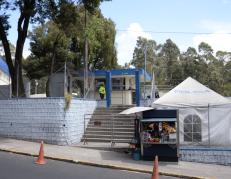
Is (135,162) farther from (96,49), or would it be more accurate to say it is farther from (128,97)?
(96,49)

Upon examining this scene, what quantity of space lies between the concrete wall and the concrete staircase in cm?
62

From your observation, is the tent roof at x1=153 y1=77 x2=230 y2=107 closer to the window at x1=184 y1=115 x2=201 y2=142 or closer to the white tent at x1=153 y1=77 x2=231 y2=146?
the white tent at x1=153 y1=77 x2=231 y2=146

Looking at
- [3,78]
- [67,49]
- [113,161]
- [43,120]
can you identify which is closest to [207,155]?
[113,161]

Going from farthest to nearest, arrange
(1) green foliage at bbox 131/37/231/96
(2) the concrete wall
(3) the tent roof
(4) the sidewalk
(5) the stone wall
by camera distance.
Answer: (1) green foliage at bbox 131/37/231/96 < (2) the concrete wall < (3) the tent roof < (5) the stone wall < (4) the sidewalk

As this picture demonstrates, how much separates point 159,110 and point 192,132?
2.29 m

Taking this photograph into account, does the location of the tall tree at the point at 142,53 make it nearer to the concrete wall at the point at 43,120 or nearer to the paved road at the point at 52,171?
the concrete wall at the point at 43,120

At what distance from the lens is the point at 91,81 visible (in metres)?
33.7

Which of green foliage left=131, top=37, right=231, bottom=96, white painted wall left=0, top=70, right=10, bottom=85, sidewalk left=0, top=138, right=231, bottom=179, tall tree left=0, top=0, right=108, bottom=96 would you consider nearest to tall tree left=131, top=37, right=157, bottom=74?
green foliage left=131, top=37, right=231, bottom=96

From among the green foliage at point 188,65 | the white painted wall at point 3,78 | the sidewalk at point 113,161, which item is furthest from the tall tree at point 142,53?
the sidewalk at point 113,161

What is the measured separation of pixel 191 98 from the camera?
20.7 metres

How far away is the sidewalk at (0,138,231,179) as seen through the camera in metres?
15.2

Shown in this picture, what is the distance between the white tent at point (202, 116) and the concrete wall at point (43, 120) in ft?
13.2

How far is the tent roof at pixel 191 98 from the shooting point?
20.3m

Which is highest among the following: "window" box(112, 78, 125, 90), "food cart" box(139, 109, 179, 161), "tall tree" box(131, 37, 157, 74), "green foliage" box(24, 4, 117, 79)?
"tall tree" box(131, 37, 157, 74)
